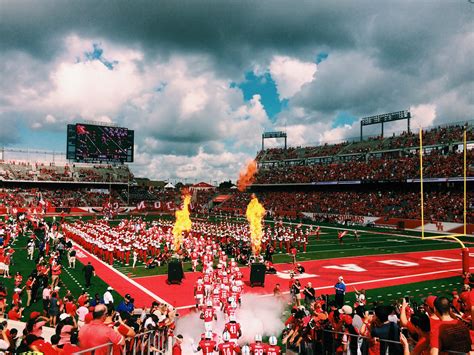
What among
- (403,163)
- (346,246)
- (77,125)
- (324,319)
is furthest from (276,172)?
(324,319)

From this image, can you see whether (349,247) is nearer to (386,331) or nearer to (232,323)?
(232,323)

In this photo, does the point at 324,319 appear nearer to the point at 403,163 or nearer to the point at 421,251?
the point at 421,251

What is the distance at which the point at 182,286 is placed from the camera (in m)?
15.7

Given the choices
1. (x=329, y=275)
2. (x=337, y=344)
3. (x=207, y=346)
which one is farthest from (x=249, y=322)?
(x=329, y=275)

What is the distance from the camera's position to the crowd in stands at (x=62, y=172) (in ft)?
206

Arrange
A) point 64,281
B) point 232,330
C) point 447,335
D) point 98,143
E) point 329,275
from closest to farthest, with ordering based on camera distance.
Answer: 1. point 447,335
2. point 232,330
3. point 64,281
4. point 329,275
5. point 98,143

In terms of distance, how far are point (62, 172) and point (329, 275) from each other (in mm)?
62493

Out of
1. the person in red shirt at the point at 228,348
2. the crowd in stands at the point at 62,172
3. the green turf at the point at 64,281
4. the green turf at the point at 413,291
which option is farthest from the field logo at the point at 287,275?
the crowd in stands at the point at 62,172

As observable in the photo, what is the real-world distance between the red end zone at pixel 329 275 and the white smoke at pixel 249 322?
5.29ft

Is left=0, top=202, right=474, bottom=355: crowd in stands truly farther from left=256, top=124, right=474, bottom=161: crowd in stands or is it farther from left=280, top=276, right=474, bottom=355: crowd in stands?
left=256, top=124, right=474, bottom=161: crowd in stands

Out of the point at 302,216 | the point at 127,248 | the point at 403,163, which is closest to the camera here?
the point at 127,248

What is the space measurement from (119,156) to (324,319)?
206 ft

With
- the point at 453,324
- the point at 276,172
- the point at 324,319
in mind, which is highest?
the point at 276,172

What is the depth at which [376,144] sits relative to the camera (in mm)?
56250
